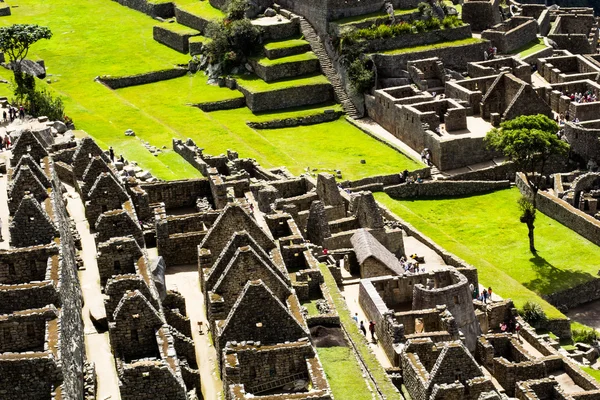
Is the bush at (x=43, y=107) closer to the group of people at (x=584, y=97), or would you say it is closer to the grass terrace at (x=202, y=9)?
the grass terrace at (x=202, y=9)

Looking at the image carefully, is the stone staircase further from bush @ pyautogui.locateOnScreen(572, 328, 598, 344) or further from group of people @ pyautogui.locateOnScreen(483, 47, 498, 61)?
bush @ pyautogui.locateOnScreen(572, 328, 598, 344)

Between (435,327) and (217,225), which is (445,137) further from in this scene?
(217,225)

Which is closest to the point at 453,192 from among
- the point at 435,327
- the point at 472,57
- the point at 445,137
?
the point at 445,137

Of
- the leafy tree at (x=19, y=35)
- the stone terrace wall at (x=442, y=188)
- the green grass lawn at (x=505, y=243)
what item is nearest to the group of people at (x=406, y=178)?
the stone terrace wall at (x=442, y=188)

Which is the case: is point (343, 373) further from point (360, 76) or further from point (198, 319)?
point (360, 76)

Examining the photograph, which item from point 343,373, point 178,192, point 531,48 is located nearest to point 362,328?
point 343,373
